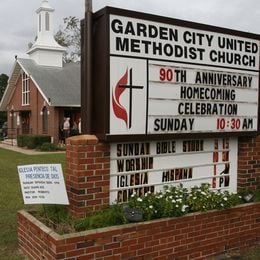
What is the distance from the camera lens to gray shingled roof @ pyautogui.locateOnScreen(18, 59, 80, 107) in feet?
86.5

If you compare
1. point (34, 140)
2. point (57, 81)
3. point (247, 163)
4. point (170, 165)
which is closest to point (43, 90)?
point (57, 81)

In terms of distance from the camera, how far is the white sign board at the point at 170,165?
5203 millimetres

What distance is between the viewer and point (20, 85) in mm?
33594

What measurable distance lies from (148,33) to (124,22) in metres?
→ 0.38

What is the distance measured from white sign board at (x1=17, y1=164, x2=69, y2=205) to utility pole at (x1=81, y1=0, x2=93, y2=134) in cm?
65

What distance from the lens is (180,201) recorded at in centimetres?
524

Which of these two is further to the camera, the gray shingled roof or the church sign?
the gray shingled roof

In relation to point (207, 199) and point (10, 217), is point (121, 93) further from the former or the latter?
point (10, 217)

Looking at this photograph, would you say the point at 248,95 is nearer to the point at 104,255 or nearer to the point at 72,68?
the point at 104,255

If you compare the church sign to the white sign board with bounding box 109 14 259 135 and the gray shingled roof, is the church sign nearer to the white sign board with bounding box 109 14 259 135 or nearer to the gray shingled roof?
the white sign board with bounding box 109 14 259 135


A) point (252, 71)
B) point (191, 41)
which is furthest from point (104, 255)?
point (252, 71)

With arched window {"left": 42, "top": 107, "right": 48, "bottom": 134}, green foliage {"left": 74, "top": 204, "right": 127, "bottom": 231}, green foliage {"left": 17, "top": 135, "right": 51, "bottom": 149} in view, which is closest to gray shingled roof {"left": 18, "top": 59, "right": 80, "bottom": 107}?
arched window {"left": 42, "top": 107, "right": 48, "bottom": 134}

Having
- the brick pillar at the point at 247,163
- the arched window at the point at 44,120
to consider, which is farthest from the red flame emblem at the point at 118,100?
the arched window at the point at 44,120

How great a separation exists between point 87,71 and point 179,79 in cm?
129
